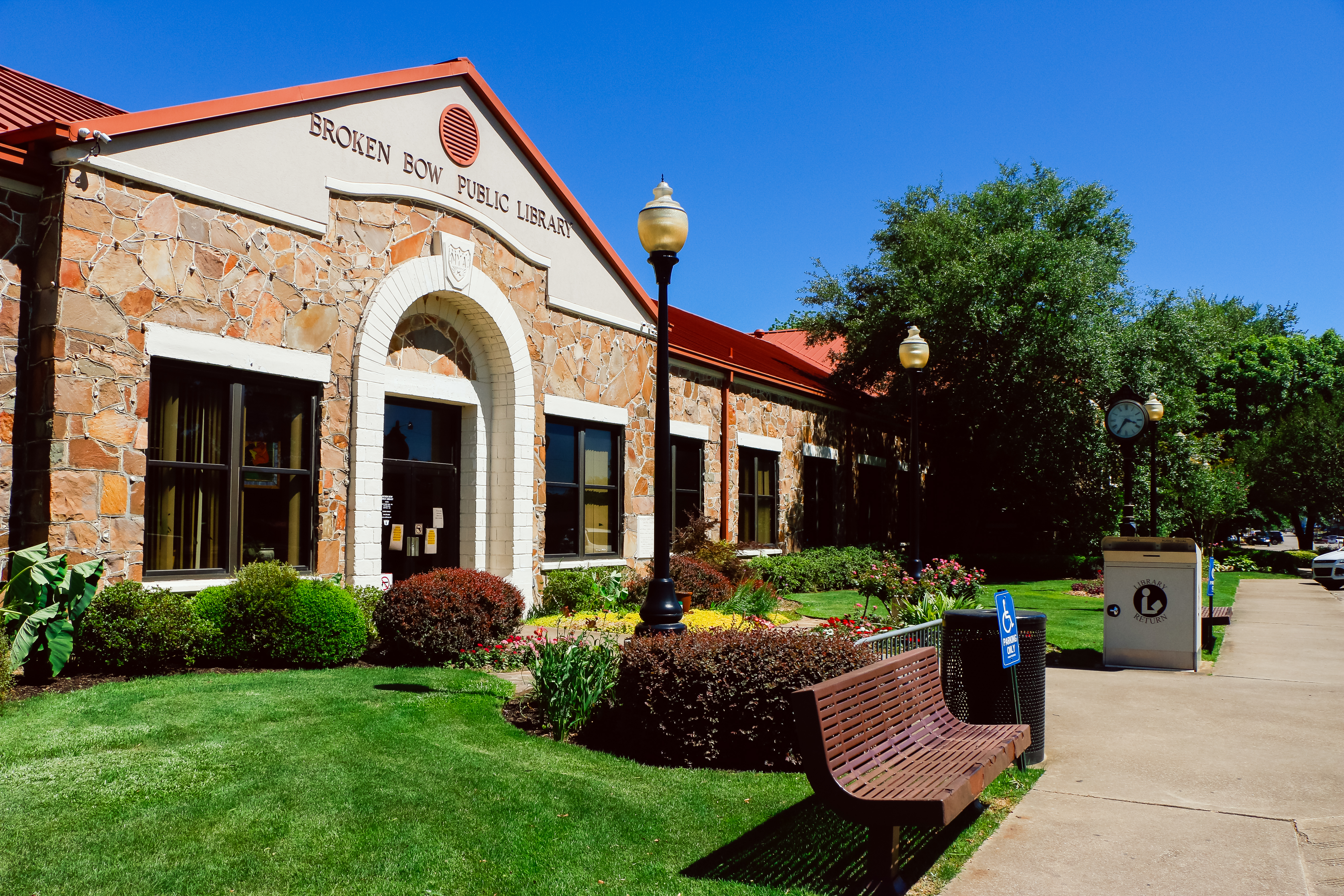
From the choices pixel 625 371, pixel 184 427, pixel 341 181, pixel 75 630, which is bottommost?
pixel 75 630

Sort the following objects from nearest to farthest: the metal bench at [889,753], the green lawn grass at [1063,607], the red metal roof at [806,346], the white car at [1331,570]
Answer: the metal bench at [889,753] → the green lawn grass at [1063,607] → the white car at [1331,570] → the red metal roof at [806,346]

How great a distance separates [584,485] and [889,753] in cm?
1039

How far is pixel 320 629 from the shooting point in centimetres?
923

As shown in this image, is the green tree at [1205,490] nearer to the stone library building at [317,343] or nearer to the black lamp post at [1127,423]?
the black lamp post at [1127,423]

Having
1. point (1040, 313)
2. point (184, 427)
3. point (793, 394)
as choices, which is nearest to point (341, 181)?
point (184, 427)

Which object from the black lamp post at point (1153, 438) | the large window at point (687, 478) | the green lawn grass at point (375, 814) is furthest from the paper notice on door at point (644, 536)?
the green lawn grass at point (375, 814)

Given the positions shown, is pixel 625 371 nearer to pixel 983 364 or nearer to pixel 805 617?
pixel 805 617

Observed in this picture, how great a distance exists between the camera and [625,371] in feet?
52.3

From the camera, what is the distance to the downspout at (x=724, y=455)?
1850cm

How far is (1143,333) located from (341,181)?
732 inches

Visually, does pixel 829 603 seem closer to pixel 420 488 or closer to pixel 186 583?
pixel 420 488

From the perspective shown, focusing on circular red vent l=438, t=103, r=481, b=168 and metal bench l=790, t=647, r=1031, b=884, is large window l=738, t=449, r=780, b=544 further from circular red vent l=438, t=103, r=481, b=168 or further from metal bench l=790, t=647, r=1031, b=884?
metal bench l=790, t=647, r=1031, b=884

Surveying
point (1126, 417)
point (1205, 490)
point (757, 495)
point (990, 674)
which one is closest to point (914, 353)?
point (1126, 417)

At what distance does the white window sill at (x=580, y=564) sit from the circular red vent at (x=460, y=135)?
5.67 m
